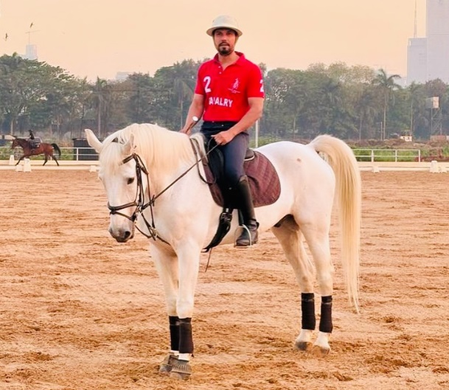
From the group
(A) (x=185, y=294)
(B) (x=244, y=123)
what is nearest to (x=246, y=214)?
(B) (x=244, y=123)

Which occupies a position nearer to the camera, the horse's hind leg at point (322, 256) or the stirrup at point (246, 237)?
the stirrup at point (246, 237)

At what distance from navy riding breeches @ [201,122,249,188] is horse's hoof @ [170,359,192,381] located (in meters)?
1.25

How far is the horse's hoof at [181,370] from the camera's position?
20.4 feet

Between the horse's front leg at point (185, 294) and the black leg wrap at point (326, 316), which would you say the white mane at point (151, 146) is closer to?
the horse's front leg at point (185, 294)

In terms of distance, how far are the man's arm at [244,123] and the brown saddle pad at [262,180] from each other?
344 mm

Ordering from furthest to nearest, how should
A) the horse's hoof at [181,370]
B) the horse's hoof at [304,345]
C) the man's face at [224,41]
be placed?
the horse's hoof at [304,345] → the man's face at [224,41] → the horse's hoof at [181,370]

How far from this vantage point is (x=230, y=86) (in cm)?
671

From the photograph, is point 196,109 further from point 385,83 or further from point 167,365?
point 385,83

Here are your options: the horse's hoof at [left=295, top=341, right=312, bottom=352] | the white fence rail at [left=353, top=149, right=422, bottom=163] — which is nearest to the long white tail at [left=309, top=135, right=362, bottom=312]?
the horse's hoof at [left=295, top=341, right=312, bottom=352]

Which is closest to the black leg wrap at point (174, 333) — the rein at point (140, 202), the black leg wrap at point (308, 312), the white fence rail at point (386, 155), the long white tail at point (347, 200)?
the rein at point (140, 202)

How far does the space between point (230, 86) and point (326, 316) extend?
1891 mm

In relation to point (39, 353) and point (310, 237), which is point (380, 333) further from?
point (39, 353)

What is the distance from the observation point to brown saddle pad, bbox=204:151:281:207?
22.7 ft

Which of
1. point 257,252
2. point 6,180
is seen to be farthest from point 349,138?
point 257,252
